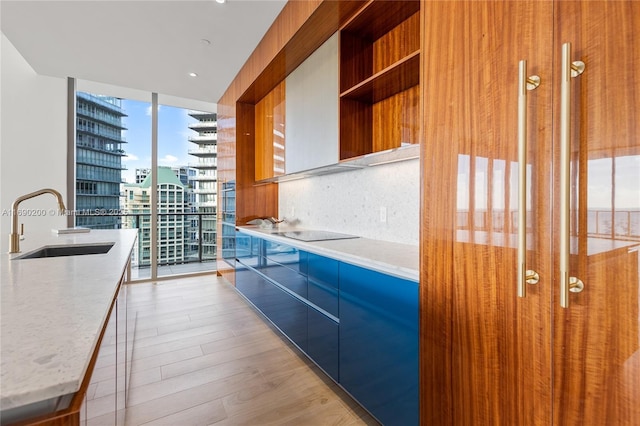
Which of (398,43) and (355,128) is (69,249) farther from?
(398,43)

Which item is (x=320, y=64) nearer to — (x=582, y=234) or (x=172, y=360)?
(x=582, y=234)

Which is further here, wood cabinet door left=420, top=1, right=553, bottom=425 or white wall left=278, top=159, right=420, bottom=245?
Result: white wall left=278, top=159, right=420, bottom=245

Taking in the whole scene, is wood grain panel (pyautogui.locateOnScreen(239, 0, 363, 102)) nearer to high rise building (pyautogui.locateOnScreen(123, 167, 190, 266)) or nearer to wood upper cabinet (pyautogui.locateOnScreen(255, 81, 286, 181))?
wood upper cabinet (pyautogui.locateOnScreen(255, 81, 286, 181))

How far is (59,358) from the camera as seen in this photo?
0.48 meters

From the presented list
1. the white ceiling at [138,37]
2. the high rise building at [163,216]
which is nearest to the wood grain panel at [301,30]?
the white ceiling at [138,37]

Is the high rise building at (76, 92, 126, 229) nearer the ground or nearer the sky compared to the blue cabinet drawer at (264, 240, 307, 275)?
nearer the sky

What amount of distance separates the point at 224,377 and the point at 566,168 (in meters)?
2.17

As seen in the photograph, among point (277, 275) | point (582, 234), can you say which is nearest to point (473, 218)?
point (582, 234)

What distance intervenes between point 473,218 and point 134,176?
15.7ft

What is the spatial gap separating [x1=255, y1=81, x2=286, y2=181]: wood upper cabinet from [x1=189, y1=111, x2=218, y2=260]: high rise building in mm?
1428

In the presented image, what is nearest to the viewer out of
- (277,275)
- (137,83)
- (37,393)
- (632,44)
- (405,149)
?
(37,393)

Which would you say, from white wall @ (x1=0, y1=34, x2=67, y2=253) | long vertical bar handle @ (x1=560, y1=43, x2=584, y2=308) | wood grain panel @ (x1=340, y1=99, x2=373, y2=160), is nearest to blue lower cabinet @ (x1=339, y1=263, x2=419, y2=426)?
long vertical bar handle @ (x1=560, y1=43, x2=584, y2=308)

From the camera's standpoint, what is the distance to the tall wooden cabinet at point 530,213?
0.73 m

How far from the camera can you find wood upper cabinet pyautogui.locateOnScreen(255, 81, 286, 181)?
314 centimetres
